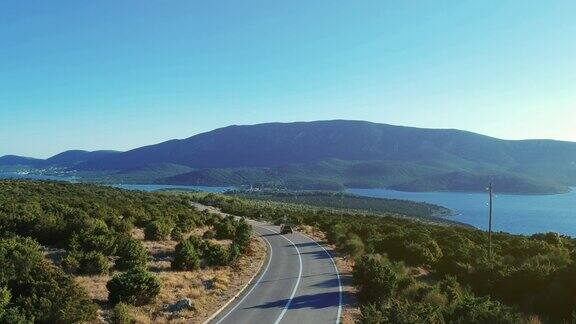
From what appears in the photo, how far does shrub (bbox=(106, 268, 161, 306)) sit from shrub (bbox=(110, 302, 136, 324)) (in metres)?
1.99

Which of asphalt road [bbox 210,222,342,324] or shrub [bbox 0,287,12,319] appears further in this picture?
asphalt road [bbox 210,222,342,324]

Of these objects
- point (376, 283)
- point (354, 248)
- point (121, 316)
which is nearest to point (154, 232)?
point (354, 248)

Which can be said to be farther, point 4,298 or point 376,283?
point 376,283

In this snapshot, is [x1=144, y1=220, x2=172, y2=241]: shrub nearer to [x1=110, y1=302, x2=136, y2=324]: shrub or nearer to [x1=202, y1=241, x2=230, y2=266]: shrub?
[x1=202, y1=241, x2=230, y2=266]: shrub

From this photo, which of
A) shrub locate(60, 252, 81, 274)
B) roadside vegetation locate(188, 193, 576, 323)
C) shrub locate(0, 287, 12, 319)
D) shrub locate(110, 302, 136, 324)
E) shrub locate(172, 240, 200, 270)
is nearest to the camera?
→ roadside vegetation locate(188, 193, 576, 323)

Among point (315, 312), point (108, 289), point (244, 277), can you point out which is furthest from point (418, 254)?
point (108, 289)

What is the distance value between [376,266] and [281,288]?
18.4ft

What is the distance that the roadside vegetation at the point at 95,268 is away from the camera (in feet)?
56.2

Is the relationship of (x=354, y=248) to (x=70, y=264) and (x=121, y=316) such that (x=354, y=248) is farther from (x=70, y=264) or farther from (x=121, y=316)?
(x=121, y=316)

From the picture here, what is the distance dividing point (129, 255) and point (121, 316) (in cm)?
924

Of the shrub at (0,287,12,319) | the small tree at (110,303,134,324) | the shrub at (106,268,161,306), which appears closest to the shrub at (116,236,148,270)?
the shrub at (106,268,161,306)

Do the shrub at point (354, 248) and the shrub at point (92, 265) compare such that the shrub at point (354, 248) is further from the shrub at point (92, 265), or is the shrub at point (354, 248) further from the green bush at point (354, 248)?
the shrub at point (92, 265)

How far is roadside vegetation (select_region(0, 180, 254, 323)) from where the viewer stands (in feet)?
56.2

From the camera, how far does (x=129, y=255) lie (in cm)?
2658
